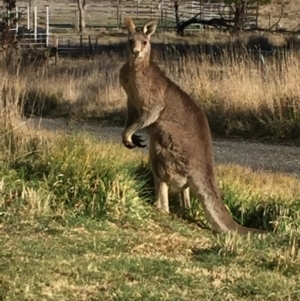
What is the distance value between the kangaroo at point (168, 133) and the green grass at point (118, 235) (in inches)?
9.3

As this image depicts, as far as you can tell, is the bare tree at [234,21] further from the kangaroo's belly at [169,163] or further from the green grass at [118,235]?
the kangaroo's belly at [169,163]

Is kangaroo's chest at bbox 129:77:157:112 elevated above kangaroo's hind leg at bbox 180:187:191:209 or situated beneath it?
elevated above

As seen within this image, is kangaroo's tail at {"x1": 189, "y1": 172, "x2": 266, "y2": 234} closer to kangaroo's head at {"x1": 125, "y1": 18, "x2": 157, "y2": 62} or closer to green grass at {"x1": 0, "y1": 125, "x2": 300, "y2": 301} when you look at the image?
green grass at {"x1": 0, "y1": 125, "x2": 300, "y2": 301}

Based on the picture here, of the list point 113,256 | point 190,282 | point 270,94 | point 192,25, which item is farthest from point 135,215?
point 192,25

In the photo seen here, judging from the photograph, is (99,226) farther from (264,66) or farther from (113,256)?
(264,66)

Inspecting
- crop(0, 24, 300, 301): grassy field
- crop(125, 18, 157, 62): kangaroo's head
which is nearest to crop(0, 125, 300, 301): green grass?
crop(0, 24, 300, 301): grassy field

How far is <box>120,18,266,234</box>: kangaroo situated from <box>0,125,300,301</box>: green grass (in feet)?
0.78

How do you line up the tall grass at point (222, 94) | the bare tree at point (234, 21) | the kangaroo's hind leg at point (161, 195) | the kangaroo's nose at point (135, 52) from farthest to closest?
the bare tree at point (234, 21) < the tall grass at point (222, 94) < the kangaroo's nose at point (135, 52) < the kangaroo's hind leg at point (161, 195)

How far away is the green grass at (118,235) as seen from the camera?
5070mm

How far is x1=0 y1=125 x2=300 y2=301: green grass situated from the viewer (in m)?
5.07

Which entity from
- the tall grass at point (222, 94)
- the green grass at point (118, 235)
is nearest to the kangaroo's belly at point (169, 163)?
the green grass at point (118, 235)

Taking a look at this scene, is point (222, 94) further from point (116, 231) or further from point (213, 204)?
point (116, 231)

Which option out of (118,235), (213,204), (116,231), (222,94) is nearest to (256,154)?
(222,94)

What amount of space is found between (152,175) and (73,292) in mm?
2862
